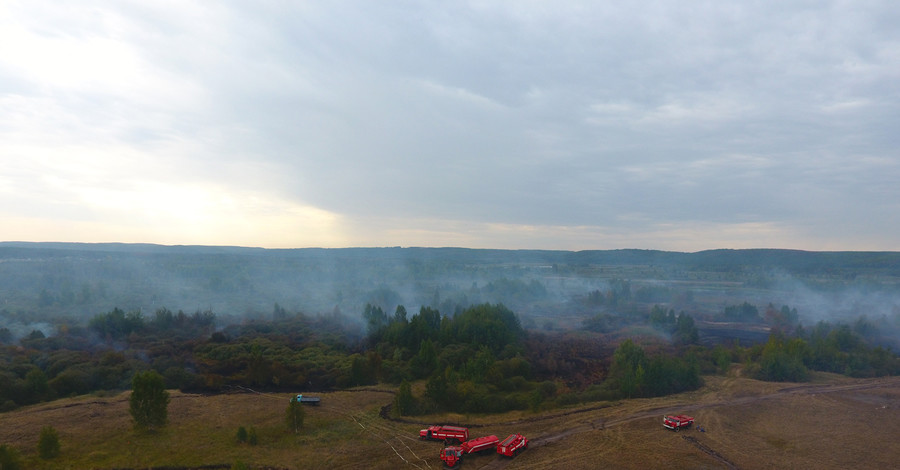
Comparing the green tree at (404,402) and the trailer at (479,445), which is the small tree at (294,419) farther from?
the trailer at (479,445)

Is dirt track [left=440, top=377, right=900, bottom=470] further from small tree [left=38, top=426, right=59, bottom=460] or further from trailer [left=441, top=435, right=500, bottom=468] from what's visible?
small tree [left=38, top=426, right=59, bottom=460]

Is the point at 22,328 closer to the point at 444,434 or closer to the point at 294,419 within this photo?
the point at 294,419

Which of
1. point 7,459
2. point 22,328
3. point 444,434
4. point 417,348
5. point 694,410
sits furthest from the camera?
point 22,328

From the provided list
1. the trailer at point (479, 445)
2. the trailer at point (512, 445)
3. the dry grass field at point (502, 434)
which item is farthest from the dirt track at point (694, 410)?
the trailer at point (479, 445)

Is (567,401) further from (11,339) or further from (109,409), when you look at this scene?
(11,339)

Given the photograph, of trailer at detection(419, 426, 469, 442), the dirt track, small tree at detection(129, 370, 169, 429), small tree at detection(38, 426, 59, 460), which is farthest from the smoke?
the dirt track

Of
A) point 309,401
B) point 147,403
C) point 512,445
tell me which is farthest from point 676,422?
point 147,403
